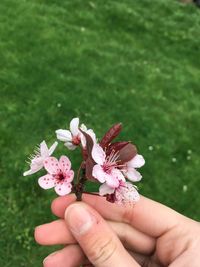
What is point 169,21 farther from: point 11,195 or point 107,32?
point 11,195

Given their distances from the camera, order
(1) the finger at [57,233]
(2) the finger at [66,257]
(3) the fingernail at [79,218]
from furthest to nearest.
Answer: (2) the finger at [66,257], (1) the finger at [57,233], (3) the fingernail at [79,218]

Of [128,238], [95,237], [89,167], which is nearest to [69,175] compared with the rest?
[89,167]

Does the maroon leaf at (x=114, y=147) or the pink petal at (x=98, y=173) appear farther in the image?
the maroon leaf at (x=114, y=147)

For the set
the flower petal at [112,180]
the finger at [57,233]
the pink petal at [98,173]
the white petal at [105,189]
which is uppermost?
the pink petal at [98,173]

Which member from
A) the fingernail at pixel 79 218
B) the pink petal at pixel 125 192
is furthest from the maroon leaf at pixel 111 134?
the fingernail at pixel 79 218

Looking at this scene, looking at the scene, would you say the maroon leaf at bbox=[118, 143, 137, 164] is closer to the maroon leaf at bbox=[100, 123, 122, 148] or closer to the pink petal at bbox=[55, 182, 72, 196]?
the maroon leaf at bbox=[100, 123, 122, 148]

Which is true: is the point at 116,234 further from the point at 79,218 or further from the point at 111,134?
the point at 111,134

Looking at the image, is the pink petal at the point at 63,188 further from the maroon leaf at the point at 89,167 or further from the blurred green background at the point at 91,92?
the blurred green background at the point at 91,92

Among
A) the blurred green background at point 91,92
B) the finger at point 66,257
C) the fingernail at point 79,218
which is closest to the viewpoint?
the fingernail at point 79,218
